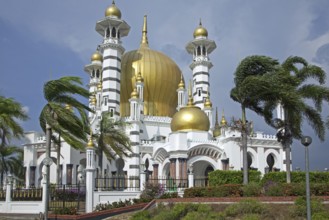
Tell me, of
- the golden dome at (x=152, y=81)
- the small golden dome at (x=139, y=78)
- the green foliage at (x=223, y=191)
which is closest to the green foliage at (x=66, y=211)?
the green foliage at (x=223, y=191)

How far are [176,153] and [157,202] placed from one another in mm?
19557

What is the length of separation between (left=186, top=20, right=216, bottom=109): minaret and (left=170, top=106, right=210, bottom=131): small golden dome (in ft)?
35.8

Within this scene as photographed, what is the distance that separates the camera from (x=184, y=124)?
42.6 m

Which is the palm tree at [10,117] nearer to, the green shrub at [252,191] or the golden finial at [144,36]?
the green shrub at [252,191]

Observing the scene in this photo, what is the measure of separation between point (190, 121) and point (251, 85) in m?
19.2

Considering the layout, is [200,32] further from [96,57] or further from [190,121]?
[190,121]

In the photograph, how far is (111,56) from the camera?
167ft

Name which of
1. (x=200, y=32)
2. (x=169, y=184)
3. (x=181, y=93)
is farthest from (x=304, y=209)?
(x=200, y=32)

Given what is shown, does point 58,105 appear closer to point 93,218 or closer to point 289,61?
point 93,218

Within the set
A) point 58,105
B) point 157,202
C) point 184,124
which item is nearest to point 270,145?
point 184,124

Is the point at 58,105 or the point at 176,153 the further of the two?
the point at 176,153

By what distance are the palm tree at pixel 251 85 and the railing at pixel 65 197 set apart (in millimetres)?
8501

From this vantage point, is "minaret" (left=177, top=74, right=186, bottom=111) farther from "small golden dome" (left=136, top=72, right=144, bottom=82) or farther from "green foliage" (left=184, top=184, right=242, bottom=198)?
"green foliage" (left=184, top=184, right=242, bottom=198)

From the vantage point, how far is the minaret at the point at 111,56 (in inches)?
1959
